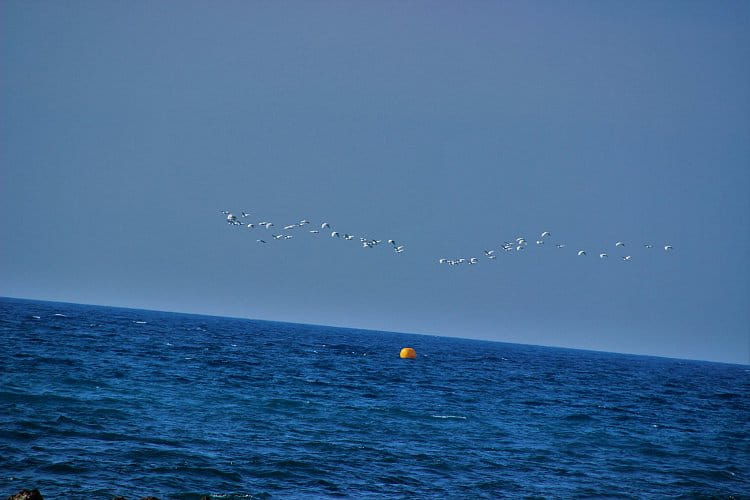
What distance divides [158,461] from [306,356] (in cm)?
5522

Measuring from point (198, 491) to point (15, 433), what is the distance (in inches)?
336

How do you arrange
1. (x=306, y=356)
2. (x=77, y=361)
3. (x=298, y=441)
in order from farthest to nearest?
(x=306, y=356), (x=77, y=361), (x=298, y=441)

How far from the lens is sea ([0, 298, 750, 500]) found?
2377 centimetres

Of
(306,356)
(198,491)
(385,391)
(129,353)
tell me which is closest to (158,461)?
(198,491)

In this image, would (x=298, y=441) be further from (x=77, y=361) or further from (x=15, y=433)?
(x=77, y=361)

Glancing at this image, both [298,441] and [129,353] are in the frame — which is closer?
[298,441]

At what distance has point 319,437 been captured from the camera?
103 feet

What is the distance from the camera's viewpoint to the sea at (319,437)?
23766 mm

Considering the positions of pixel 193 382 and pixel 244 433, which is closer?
pixel 244 433

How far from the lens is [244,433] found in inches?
1220

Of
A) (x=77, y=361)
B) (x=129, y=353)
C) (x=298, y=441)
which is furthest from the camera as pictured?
(x=129, y=353)

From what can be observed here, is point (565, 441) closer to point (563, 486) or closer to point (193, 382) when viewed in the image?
point (563, 486)

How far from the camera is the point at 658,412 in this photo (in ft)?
177

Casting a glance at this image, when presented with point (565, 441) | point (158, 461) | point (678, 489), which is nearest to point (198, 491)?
point (158, 461)
